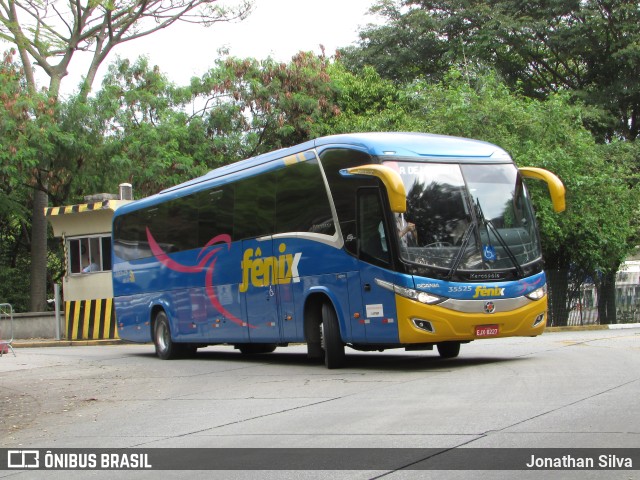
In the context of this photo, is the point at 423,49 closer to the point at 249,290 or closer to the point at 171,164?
the point at 171,164

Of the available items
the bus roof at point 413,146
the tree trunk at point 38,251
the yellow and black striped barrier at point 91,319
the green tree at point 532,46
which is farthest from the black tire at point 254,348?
the green tree at point 532,46

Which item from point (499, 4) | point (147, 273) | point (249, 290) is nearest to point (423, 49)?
point (499, 4)

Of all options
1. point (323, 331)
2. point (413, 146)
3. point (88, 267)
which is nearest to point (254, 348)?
point (323, 331)

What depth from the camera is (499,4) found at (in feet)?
134

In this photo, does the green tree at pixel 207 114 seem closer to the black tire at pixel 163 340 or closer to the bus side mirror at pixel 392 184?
the black tire at pixel 163 340

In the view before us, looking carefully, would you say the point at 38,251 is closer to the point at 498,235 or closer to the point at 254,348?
the point at 254,348

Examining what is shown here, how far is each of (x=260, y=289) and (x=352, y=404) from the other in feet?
21.5

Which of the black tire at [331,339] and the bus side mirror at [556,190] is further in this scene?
the black tire at [331,339]

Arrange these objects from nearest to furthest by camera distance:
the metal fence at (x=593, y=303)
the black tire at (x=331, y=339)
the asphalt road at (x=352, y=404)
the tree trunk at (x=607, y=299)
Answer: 1. the asphalt road at (x=352, y=404)
2. the black tire at (x=331, y=339)
3. the metal fence at (x=593, y=303)
4. the tree trunk at (x=607, y=299)

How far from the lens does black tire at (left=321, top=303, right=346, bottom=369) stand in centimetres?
1467

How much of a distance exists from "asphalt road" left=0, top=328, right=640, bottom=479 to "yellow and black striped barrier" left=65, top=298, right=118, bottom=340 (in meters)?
11.6

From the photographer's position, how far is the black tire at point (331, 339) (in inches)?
578

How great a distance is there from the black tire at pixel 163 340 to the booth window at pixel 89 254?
9.42 metres

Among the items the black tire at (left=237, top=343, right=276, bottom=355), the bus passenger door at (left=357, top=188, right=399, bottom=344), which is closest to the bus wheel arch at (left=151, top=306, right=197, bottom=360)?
the black tire at (left=237, top=343, right=276, bottom=355)
